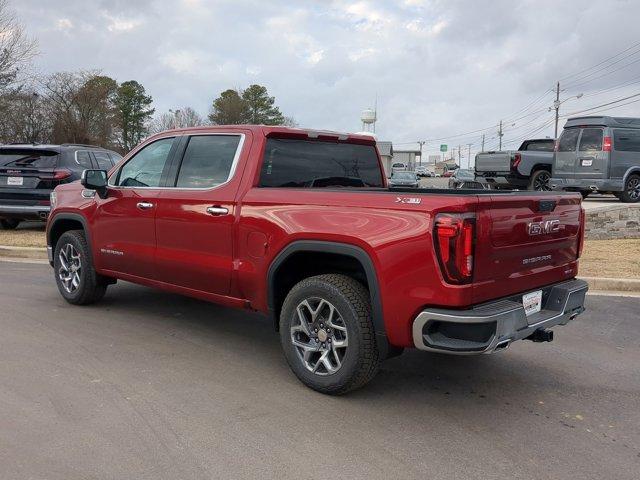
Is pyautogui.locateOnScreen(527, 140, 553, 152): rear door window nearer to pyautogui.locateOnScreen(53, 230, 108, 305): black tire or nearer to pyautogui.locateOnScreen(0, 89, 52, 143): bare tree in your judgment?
pyautogui.locateOnScreen(53, 230, 108, 305): black tire

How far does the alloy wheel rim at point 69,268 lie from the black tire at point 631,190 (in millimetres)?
12148

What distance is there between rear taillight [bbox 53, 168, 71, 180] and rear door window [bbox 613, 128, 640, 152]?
11729mm

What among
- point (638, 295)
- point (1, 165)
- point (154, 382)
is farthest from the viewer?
point (1, 165)

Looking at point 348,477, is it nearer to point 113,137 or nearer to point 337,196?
point 337,196

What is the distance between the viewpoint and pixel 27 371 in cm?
430

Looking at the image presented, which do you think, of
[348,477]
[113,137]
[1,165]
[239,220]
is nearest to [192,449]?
[348,477]

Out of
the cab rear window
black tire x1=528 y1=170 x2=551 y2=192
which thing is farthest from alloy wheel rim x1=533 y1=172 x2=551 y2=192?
the cab rear window

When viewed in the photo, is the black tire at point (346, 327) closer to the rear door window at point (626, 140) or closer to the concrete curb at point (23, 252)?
the concrete curb at point (23, 252)

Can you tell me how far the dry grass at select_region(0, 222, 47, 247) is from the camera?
33.7ft

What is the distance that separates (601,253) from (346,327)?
7.52 meters

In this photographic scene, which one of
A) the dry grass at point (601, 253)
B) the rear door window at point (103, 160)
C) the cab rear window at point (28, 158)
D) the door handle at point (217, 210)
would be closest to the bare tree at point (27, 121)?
the rear door window at point (103, 160)

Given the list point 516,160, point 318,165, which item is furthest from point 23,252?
point 516,160

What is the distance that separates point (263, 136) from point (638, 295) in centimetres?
537

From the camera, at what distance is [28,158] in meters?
11.0
